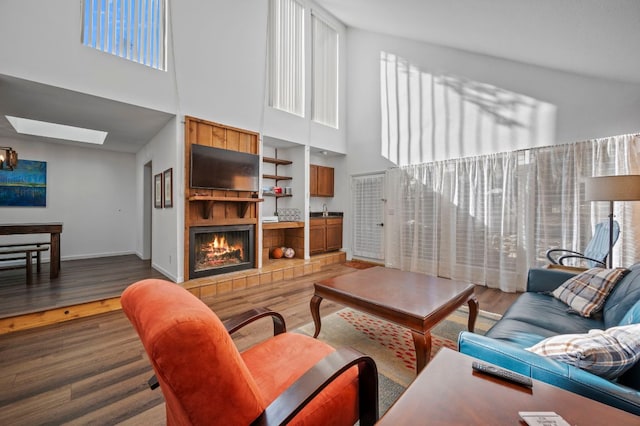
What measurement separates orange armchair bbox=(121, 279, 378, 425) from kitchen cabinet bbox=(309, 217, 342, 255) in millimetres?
4406

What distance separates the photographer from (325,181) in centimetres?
614

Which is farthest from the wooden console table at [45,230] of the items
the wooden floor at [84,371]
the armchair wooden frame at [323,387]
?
the armchair wooden frame at [323,387]

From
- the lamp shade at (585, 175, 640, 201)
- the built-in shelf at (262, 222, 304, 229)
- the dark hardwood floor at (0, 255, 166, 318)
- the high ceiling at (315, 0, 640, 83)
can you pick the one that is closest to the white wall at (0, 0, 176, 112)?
the dark hardwood floor at (0, 255, 166, 318)

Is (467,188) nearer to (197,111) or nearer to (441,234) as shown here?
(441,234)

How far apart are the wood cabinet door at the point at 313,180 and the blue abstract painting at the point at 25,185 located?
201 inches

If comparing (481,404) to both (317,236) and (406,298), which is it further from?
(317,236)

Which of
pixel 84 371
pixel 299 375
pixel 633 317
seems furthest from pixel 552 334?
pixel 84 371

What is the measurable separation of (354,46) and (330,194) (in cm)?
355

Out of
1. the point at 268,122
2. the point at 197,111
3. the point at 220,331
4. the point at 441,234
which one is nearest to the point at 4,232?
the point at 197,111

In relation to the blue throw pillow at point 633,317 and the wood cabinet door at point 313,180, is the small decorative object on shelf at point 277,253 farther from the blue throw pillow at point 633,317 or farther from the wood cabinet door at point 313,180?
the blue throw pillow at point 633,317

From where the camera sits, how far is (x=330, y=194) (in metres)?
6.29

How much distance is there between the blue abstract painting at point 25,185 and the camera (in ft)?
14.9

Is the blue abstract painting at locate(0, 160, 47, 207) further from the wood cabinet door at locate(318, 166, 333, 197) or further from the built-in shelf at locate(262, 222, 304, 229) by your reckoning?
the wood cabinet door at locate(318, 166, 333, 197)

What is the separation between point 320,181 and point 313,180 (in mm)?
232
